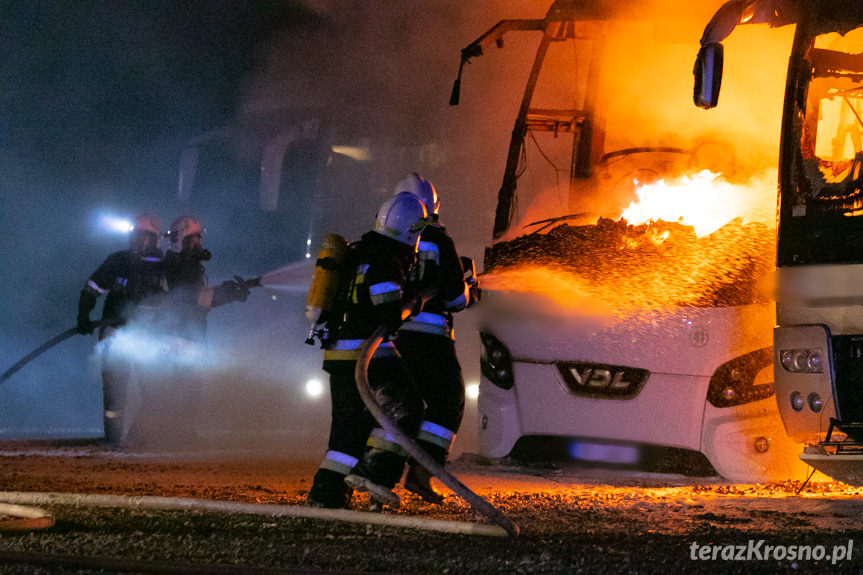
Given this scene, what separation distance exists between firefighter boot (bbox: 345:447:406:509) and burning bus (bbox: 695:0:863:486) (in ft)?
7.44

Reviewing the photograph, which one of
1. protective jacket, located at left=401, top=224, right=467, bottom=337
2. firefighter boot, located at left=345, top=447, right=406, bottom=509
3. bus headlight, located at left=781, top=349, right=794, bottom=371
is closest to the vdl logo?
bus headlight, located at left=781, top=349, right=794, bottom=371

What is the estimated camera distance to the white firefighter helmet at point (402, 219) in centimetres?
546

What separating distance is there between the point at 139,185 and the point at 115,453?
21.5 feet

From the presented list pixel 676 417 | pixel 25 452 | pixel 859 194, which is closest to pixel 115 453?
pixel 25 452

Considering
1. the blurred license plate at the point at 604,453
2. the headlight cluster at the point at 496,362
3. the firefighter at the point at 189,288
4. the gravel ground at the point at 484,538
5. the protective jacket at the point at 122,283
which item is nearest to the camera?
the gravel ground at the point at 484,538

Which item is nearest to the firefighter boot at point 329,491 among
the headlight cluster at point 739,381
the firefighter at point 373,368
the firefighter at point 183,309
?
the firefighter at point 373,368

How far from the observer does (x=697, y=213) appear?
7.46 metres

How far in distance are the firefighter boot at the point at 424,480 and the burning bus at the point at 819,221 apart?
6.57 ft

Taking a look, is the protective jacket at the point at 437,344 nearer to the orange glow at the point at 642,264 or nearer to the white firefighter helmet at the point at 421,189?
the white firefighter helmet at the point at 421,189

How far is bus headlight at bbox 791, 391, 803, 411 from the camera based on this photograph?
236 inches

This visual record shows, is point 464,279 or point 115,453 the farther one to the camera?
point 115,453

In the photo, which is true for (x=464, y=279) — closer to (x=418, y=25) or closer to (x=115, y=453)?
(x=115, y=453)

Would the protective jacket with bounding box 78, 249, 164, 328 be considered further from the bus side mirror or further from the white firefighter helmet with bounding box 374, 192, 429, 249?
the bus side mirror

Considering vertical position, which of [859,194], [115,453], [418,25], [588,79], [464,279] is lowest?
[115,453]
